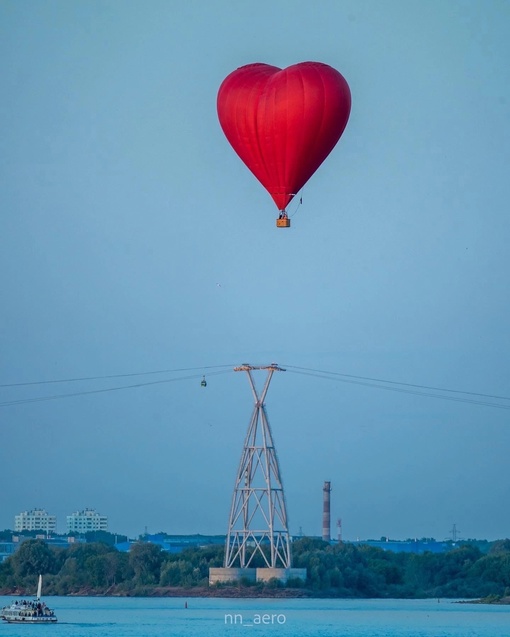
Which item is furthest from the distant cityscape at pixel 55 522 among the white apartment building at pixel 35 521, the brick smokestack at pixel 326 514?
the brick smokestack at pixel 326 514

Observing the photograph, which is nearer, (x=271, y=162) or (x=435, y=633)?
(x=271, y=162)

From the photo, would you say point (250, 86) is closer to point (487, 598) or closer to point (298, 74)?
point (298, 74)

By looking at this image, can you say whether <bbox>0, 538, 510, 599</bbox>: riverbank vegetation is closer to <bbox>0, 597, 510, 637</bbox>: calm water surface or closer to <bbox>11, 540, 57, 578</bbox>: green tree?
<bbox>11, 540, 57, 578</bbox>: green tree

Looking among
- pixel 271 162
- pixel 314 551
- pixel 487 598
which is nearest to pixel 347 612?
pixel 314 551

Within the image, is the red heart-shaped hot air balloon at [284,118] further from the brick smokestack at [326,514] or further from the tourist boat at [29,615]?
the brick smokestack at [326,514]

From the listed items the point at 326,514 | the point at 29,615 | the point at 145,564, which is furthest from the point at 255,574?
the point at 326,514

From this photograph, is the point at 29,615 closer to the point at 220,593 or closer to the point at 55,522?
the point at 220,593

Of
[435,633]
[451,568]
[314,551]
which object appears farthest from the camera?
[451,568]

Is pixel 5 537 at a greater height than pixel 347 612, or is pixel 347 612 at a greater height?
pixel 5 537
